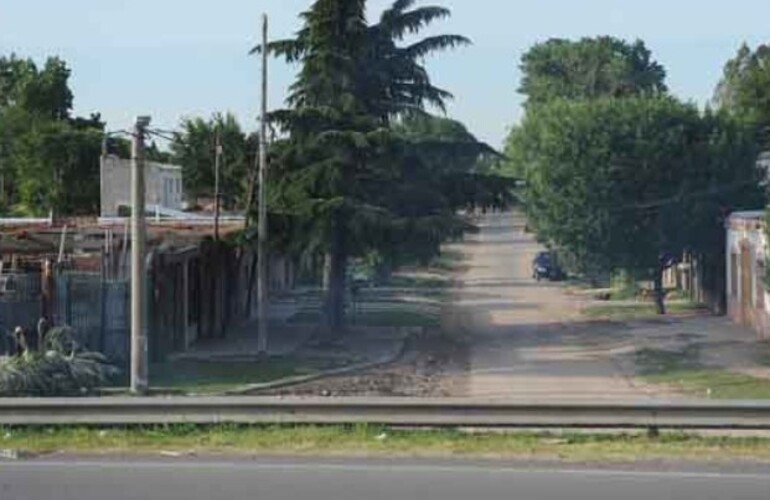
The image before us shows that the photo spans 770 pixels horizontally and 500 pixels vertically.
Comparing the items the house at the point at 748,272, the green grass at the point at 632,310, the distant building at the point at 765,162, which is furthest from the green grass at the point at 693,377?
the distant building at the point at 765,162

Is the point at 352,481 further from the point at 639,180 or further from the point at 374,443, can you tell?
the point at 639,180

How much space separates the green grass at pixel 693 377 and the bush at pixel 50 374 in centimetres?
1133


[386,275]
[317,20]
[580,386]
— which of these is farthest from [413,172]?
[386,275]

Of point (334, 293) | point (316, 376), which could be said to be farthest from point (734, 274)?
point (316, 376)

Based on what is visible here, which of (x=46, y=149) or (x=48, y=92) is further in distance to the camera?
(x=48, y=92)

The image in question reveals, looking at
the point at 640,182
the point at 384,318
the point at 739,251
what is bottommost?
the point at 384,318

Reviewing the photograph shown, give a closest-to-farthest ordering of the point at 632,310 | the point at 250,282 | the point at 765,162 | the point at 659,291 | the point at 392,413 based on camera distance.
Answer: the point at 392,413, the point at 250,282, the point at 659,291, the point at 632,310, the point at 765,162

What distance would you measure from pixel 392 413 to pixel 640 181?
39690 mm

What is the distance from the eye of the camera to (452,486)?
1204 cm

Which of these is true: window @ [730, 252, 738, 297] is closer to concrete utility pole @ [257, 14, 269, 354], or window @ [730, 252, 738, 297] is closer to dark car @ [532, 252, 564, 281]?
concrete utility pole @ [257, 14, 269, 354]

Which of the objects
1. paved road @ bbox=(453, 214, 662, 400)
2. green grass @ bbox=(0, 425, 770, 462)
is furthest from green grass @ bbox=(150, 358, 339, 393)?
green grass @ bbox=(0, 425, 770, 462)

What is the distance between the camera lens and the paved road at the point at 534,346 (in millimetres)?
30266

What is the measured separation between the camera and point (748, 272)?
1797 inches

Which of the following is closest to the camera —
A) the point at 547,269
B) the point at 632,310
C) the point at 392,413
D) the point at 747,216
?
the point at 392,413
